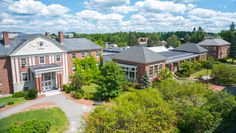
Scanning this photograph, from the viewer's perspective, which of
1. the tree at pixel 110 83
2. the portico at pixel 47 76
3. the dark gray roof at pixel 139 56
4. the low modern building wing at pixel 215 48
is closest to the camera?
the tree at pixel 110 83

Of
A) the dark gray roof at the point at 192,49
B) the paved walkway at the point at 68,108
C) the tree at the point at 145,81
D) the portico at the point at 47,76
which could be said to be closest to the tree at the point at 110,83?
the paved walkway at the point at 68,108

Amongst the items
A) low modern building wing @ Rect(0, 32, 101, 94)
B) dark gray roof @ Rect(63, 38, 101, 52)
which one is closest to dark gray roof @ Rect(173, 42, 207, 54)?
dark gray roof @ Rect(63, 38, 101, 52)

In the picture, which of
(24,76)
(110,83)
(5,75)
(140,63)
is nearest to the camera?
(110,83)

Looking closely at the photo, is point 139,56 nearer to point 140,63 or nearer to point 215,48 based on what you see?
point 140,63

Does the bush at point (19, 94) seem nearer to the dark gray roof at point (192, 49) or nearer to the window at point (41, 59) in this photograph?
the window at point (41, 59)

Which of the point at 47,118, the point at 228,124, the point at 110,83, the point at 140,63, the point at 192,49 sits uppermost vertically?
the point at 192,49

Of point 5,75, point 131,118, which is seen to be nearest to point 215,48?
point 5,75
